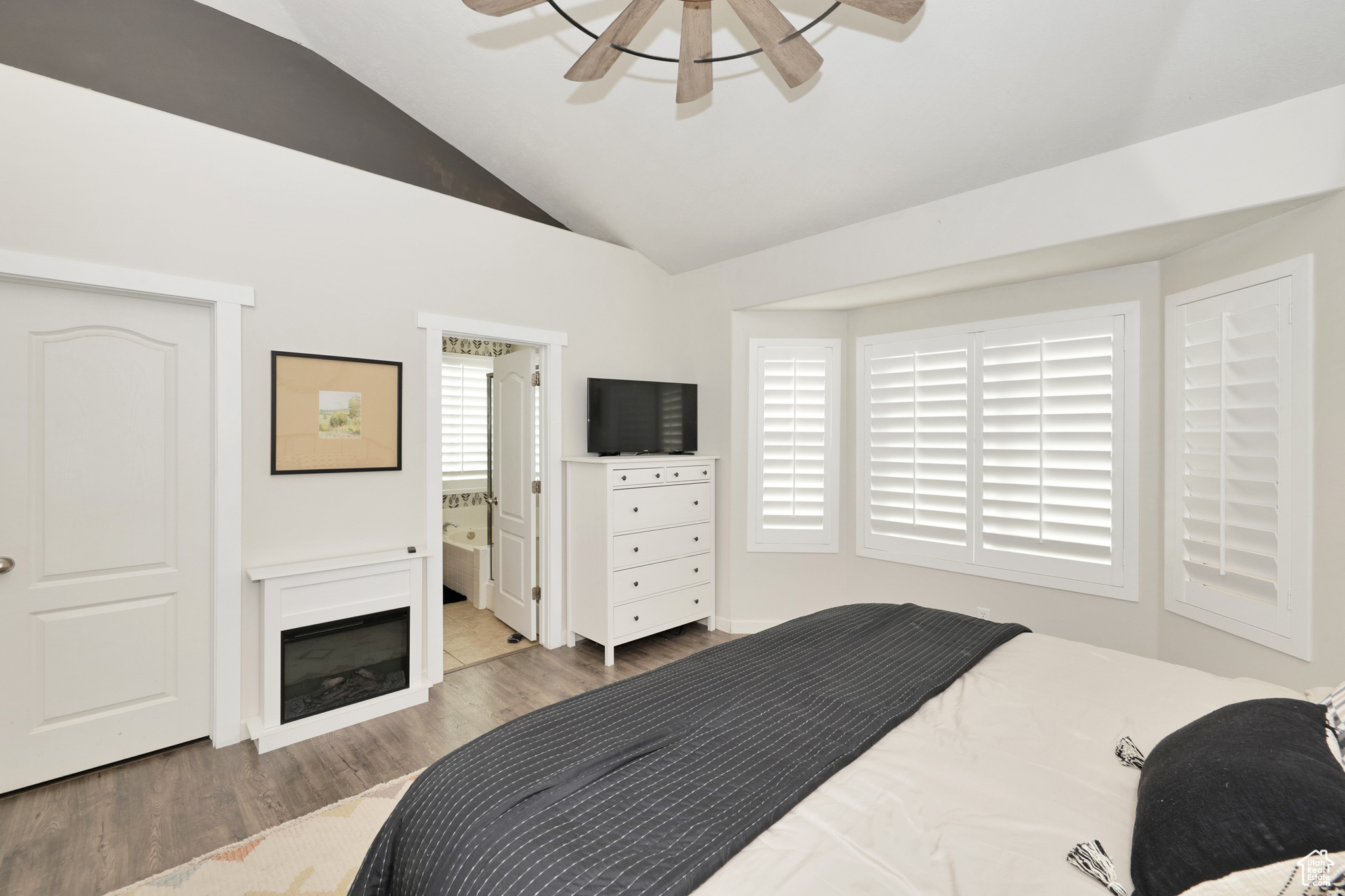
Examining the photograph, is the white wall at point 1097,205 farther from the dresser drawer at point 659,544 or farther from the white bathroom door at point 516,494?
the white bathroom door at point 516,494

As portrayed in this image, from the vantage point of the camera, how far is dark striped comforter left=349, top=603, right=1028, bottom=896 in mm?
957

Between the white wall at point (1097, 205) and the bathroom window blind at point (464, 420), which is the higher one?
the white wall at point (1097, 205)

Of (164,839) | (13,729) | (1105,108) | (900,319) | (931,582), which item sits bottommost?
(164,839)

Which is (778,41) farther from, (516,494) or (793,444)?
(516,494)

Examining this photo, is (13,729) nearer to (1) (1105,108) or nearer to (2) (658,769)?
(2) (658,769)

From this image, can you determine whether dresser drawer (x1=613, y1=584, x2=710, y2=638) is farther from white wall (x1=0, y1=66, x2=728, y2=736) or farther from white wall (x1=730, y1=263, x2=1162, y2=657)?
white wall (x1=0, y1=66, x2=728, y2=736)

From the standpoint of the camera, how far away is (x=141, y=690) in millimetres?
2391

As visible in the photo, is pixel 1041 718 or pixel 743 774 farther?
pixel 1041 718

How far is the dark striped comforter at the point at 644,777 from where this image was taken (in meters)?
0.96

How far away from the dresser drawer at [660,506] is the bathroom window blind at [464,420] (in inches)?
97.2

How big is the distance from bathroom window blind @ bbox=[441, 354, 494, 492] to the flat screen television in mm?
2121

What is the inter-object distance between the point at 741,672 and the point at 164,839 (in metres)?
2.03

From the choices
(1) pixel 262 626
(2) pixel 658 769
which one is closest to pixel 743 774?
(2) pixel 658 769

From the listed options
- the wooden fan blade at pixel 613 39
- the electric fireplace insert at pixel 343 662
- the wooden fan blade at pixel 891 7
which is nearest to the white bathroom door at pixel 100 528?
the electric fireplace insert at pixel 343 662
